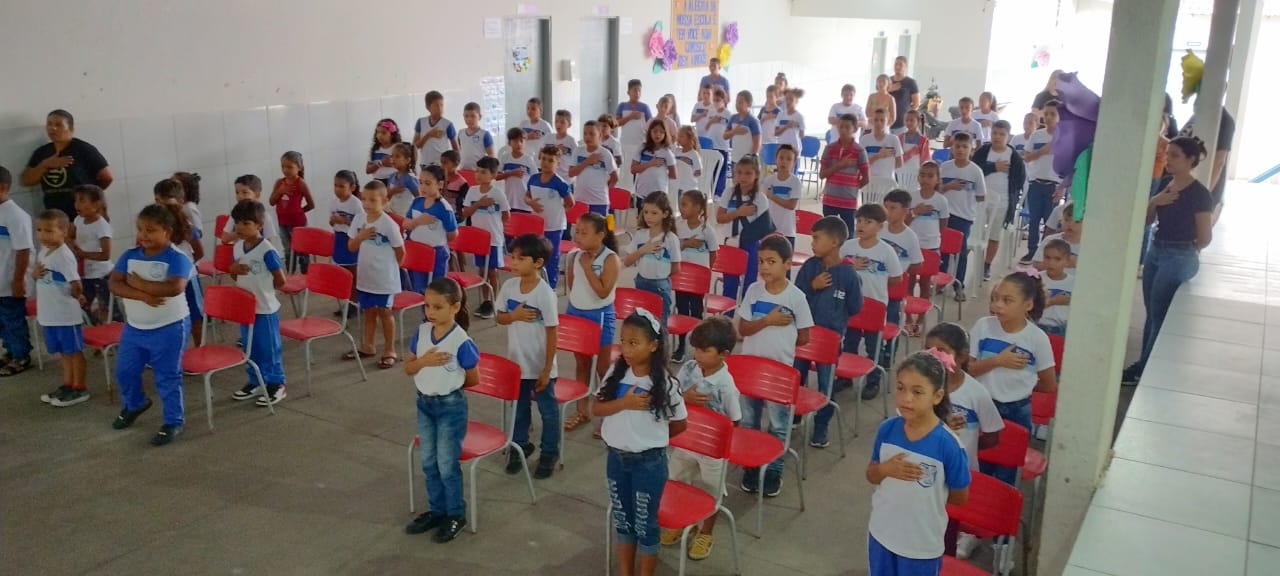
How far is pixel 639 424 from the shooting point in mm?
4008

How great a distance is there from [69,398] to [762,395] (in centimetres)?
453

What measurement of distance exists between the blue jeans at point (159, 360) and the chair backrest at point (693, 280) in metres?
3.21

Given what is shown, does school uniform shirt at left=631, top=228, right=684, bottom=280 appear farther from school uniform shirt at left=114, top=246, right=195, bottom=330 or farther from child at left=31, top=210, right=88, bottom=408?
child at left=31, top=210, right=88, bottom=408

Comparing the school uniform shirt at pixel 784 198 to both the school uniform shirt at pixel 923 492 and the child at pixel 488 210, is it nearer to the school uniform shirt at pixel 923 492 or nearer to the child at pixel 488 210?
the child at pixel 488 210

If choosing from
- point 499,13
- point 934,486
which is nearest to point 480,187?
point 499,13

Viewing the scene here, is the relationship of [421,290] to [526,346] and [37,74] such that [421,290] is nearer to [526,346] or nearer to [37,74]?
[526,346]

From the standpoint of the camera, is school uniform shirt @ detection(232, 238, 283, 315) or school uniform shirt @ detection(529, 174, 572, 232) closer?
school uniform shirt @ detection(232, 238, 283, 315)

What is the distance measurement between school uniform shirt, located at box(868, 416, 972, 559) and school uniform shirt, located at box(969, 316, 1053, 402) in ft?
4.23

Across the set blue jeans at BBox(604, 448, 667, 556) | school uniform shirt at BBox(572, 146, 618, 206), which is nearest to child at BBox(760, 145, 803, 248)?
school uniform shirt at BBox(572, 146, 618, 206)

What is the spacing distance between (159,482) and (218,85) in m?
4.88

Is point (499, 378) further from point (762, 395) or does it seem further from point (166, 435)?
point (166, 435)

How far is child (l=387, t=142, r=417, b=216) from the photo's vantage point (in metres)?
8.48

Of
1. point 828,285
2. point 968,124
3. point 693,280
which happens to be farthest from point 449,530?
point 968,124

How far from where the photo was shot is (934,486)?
11.7 ft
